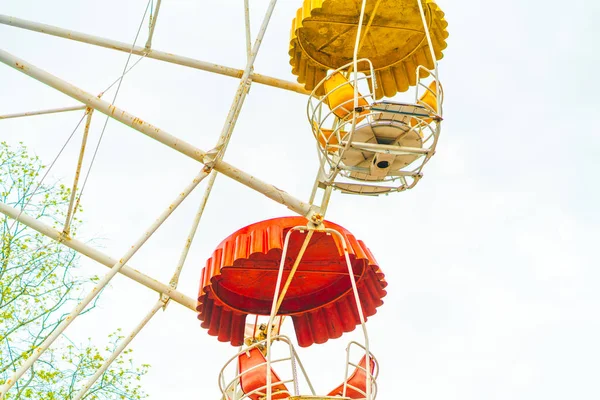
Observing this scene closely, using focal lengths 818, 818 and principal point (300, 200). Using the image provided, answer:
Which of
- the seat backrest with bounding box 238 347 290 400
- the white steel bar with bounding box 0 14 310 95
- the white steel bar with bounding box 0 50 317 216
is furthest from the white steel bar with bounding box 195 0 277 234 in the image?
the seat backrest with bounding box 238 347 290 400

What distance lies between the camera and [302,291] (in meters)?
16.0

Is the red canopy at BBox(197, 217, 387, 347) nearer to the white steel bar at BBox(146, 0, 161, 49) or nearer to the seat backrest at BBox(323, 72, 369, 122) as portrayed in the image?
the seat backrest at BBox(323, 72, 369, 122)

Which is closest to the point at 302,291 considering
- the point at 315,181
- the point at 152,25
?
the point at 315,181

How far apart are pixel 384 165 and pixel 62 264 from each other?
12982 mm

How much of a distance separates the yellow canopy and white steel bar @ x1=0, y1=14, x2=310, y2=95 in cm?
46

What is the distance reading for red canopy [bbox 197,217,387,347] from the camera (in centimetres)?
1493

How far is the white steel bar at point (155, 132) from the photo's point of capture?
43.8 feet

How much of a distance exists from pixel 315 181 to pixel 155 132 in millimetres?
3285

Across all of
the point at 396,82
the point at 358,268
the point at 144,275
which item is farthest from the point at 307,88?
the point at 144,275

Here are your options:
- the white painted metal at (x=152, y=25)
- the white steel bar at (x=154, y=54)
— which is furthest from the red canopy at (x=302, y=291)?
the white painted metal at (x=152, y=25)

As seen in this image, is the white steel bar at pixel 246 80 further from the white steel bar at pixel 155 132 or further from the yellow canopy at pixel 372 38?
the yellow canopy at pixel 372 38

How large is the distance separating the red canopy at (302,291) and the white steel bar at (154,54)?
355cm

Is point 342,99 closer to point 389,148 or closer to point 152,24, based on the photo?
point 389,148

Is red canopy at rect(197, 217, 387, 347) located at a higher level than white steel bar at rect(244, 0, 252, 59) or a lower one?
lower
